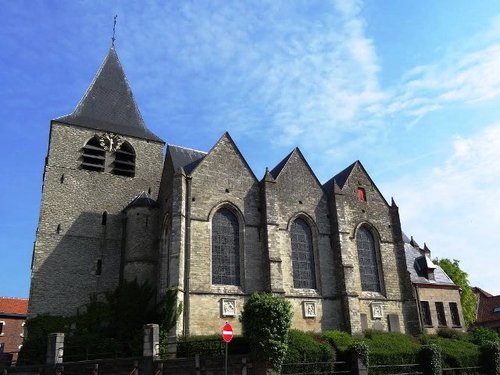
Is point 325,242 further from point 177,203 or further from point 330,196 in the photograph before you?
point 177,203

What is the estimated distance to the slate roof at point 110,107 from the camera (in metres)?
28.5

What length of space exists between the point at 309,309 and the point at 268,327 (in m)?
8.11

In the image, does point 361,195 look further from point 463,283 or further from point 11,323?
point 11,323

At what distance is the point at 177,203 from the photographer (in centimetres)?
2114

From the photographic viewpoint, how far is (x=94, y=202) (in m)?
26.2

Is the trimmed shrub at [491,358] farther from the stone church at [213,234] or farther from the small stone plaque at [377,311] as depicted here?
the small stone plaque at [377,311]

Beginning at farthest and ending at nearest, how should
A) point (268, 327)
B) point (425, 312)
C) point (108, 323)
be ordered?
point (425, 312)
point (108, 323)
point (268, 327)

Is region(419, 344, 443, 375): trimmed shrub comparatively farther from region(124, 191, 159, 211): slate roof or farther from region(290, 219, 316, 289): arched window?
region(124, 191, 159, 211): slate roof

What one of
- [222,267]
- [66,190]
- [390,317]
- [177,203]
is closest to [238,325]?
[222,267]

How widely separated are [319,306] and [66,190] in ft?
50.1

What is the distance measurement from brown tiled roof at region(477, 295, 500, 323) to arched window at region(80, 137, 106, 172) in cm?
3700

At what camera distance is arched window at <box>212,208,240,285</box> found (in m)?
21.3

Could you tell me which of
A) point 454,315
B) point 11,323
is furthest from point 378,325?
point 11,323

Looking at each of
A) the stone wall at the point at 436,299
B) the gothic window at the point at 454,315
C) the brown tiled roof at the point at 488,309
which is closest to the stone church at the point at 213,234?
the stone wall at the point at 436,299
